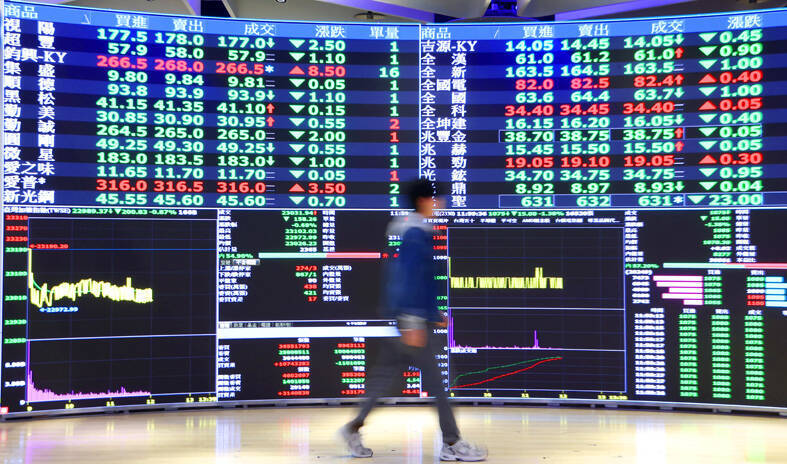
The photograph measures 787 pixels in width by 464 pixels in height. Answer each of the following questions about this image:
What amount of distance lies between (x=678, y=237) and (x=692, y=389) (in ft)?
3.60

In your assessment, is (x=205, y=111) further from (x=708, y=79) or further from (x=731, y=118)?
(x=731, y=118)

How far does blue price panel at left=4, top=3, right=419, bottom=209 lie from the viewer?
541 cm

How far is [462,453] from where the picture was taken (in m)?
4.25

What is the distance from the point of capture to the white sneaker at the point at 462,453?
14.0 ft

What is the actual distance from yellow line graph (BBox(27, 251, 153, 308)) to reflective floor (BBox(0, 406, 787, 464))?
84 cm

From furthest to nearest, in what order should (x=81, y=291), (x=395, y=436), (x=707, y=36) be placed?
(x=707, y=36)
(x=81, y=291)
(x=395, y=436)

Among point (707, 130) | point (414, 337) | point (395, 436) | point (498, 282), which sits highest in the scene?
point (707, 130)

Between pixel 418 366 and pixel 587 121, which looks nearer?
pixel 418 366

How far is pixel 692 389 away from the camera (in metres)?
5.63

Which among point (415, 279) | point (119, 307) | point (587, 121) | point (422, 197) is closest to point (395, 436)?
point (415, 279)

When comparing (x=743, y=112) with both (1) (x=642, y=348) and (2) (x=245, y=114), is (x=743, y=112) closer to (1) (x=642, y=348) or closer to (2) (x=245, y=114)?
(1) (x=642, y=348)

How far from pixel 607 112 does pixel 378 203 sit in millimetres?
1811

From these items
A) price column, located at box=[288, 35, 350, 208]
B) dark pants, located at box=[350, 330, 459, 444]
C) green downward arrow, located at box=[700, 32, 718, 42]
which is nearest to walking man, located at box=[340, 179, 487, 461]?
dark pants, located at box=[350, 330, 459, 444]

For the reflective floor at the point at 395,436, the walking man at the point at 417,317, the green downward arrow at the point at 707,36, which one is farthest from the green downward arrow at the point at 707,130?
the walking man at the point at 417,317
